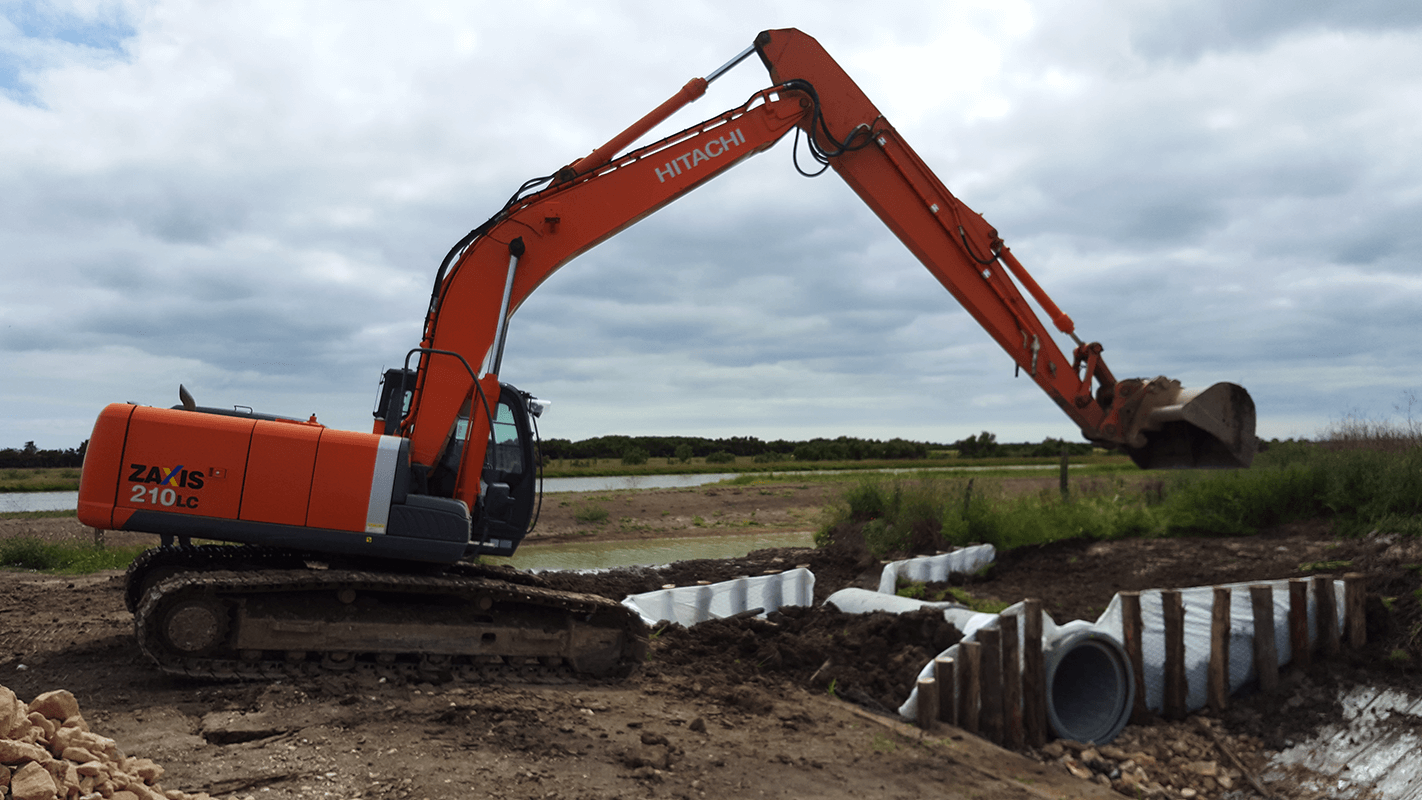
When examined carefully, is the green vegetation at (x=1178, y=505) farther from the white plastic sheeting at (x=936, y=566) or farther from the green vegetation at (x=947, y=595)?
the green vegetation at (x=947, y=595)

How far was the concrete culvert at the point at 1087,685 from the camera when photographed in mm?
7988

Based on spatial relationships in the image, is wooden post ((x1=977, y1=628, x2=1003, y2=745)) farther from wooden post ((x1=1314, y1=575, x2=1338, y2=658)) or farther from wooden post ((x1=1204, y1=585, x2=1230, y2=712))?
wooden post ((x1=1314, y1=575, x2=1338, y2=658))

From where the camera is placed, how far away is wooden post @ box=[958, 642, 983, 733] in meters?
7.47

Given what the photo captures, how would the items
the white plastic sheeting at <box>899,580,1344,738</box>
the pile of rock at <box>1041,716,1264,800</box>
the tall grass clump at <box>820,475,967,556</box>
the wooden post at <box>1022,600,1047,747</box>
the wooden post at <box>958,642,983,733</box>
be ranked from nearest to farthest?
the pile of rock at <box>1041,716,1264,800</box>, the wooden post at <box>958,642,983,733</box>, the wooden post at <box>1022,600,1047,747</box>, the white plastic sheeting at <box>899,580,1344,738</box>, the tall grass clump at <box>820,475,967,556</box>

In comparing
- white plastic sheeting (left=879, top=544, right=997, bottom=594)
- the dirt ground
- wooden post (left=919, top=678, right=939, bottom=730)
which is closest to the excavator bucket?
the dirt ground

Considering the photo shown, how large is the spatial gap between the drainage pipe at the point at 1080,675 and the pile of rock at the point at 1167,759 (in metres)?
0.21

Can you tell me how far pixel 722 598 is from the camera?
1074cm

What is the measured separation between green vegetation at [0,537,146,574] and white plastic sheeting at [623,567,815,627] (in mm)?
10393

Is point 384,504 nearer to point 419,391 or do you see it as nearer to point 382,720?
point 419,391

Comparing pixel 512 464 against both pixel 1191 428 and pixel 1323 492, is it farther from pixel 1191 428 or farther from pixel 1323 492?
pixel 1323 492

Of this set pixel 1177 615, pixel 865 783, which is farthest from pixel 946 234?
pixel 865 783

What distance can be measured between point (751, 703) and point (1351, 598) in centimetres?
792

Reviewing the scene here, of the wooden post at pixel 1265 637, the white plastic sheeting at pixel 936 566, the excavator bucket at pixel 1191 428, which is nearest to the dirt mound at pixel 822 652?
the white plastic sheeting at pixel 936 566

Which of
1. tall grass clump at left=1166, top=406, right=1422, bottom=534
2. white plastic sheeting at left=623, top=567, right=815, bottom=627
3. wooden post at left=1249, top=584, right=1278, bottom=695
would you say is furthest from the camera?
tall grass clump at left=1166, top=406, right=1422, bottom=534
